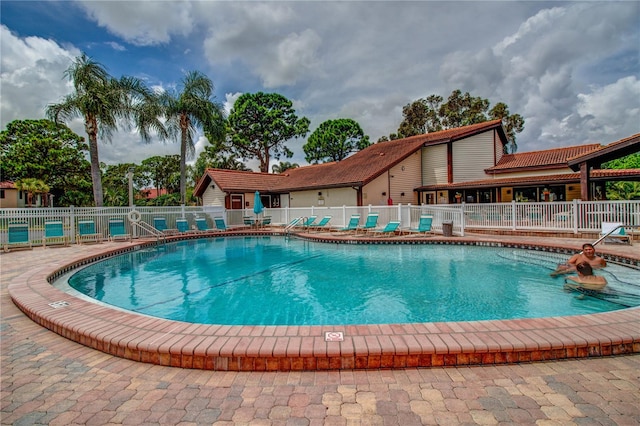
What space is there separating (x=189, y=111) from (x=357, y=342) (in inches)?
855

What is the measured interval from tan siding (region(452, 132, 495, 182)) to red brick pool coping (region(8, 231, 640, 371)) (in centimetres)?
1785

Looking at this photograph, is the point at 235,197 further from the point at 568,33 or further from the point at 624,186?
the point at 624,186

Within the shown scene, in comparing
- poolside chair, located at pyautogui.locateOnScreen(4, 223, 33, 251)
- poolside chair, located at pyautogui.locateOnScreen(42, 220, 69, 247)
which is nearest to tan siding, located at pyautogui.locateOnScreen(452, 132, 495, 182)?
poolside chair, located at pyautogui.locateOnScreen(42, 220, 69, 247)

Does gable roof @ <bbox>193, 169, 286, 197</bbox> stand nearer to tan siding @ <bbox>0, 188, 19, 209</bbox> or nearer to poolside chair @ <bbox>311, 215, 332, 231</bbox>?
poolside chair @ <bbox>311, 215, 332, 231</bbox>

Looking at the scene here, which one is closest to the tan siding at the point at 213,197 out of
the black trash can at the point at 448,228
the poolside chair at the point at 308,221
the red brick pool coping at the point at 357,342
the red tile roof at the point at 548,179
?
the poolside chair at the point at 308,221

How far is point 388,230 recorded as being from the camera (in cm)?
1380

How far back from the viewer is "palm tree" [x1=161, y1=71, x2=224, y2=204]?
20.4 meters

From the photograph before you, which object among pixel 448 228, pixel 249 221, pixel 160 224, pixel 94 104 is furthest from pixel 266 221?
pixel 448 228

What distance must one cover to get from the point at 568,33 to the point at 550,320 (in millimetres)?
11536

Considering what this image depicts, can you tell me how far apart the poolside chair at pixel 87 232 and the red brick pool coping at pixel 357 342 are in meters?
11.4

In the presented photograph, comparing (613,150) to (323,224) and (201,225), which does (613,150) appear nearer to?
(323,224)

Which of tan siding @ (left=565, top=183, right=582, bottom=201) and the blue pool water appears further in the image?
tan siding @ (left=565, top=183, right=582, bottom=201)

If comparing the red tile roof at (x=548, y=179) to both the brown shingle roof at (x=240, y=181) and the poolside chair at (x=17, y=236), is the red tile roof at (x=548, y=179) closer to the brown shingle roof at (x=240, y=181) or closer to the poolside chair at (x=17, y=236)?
the brown shingle roof at (x=240, y=181)

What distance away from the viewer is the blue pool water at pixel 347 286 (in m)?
5.12
